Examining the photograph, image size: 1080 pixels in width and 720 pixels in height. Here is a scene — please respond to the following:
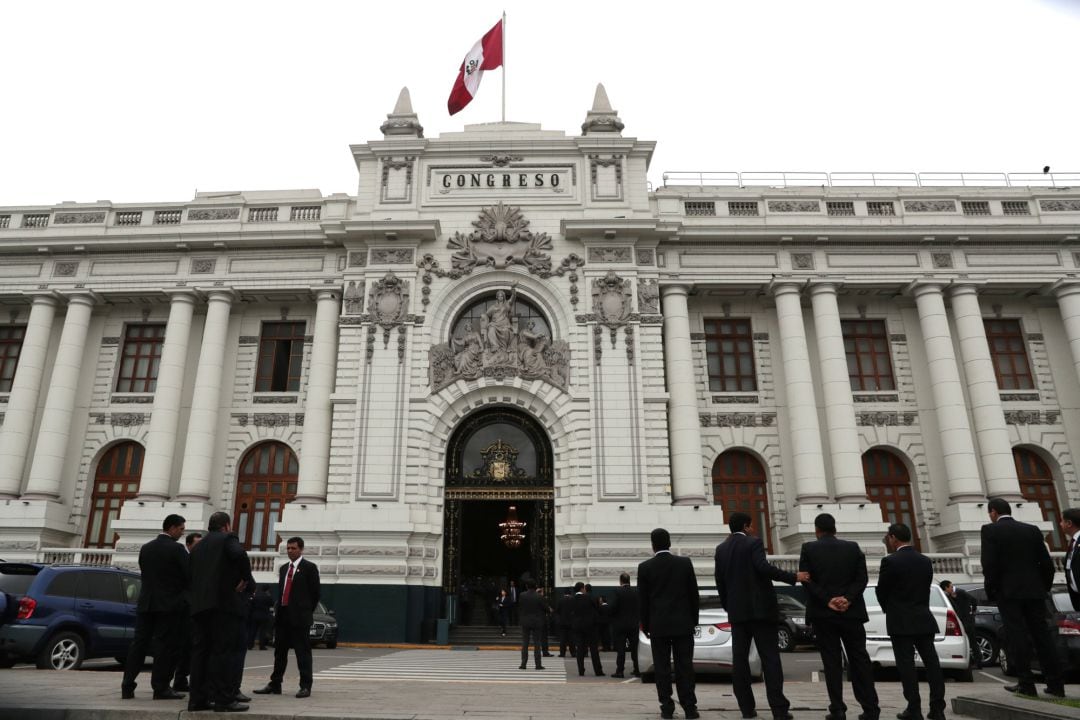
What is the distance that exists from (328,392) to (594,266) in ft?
31.2

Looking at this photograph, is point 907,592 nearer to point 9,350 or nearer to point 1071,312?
point 1071,312

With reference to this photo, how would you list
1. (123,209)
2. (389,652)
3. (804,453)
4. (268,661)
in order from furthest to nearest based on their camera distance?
(123,209) < (804,453) < (389,652) < (268,661)

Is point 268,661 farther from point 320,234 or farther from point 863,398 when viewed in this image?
point 863,398

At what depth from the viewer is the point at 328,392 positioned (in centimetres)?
2511

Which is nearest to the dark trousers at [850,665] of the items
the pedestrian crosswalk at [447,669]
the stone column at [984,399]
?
the pedestrian crosswalk at [447,669]

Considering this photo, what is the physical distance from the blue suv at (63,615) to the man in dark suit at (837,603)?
11.8 m

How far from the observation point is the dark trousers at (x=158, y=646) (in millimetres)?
8709

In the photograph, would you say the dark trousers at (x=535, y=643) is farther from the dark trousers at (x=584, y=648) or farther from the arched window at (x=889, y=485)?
the arched window at (x=889, y=485)

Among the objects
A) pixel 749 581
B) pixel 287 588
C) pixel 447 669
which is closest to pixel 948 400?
pixel 447 669

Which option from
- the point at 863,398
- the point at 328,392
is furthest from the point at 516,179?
the point at 863,398

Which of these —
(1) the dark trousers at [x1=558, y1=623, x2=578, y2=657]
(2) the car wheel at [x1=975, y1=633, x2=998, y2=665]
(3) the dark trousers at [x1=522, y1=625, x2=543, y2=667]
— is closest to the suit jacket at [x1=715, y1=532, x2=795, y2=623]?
(3) the dark trousers at [x1=522, y1=625, x2=543, y2=667]

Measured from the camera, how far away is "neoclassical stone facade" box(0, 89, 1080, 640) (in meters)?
23.6

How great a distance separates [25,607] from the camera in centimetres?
1273

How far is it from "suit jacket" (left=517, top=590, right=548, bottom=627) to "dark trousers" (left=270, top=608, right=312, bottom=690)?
6033 mm
